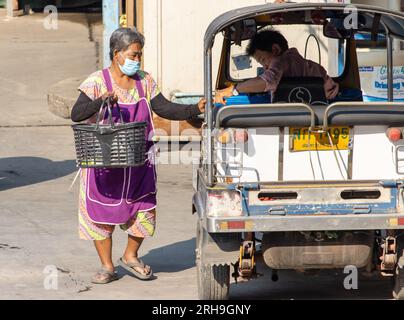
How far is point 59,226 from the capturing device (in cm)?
984

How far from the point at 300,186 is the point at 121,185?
1.58 m

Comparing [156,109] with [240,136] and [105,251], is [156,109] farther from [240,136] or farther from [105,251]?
[240,136]

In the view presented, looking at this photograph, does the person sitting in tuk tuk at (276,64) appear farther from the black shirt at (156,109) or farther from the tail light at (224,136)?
the tail light at (224,136)

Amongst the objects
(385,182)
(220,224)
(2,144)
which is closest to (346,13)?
(385,182)

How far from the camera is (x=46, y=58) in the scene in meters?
19.0

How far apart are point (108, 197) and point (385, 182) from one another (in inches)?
81.5

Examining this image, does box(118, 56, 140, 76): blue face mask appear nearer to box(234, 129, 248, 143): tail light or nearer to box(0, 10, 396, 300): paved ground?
box(234, 129, 248, 143): tail light

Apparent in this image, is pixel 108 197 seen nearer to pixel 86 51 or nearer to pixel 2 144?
pixel 2 144

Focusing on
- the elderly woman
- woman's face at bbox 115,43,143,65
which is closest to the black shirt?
the elderly woman

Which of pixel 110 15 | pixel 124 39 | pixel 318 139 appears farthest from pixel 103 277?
pixel 110 15

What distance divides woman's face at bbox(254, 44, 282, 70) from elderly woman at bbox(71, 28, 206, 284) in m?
0.60

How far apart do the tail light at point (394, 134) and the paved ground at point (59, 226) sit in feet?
4.04

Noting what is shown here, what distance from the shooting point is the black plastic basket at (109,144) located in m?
7.13

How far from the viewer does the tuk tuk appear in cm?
659
